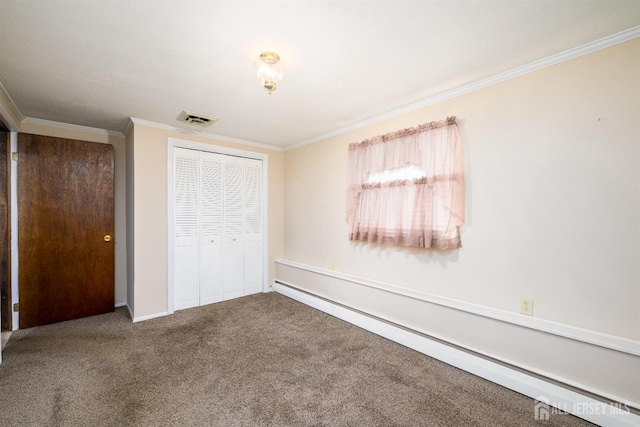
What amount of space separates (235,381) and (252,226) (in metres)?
2.41

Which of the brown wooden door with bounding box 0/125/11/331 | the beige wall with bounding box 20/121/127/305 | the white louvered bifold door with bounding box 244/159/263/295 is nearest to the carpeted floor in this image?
the brown wooden door with bounding box 0/125/11/331

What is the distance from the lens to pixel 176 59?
6.30ft

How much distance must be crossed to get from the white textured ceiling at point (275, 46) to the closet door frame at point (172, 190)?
75 cm

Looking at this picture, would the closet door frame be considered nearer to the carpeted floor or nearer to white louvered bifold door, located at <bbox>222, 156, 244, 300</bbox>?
white louvered bifold door, located at <bbox>222, 156, 244, 300</bbox>

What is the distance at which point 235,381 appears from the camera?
2.01m

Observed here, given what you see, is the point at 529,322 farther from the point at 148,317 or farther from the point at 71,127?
the point at 71,127

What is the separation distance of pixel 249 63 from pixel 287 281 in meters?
3.10

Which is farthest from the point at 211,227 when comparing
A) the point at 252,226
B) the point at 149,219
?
the point at 149,219

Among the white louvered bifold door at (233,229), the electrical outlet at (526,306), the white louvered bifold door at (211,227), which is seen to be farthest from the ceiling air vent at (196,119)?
the electrical outlet at (526,306)

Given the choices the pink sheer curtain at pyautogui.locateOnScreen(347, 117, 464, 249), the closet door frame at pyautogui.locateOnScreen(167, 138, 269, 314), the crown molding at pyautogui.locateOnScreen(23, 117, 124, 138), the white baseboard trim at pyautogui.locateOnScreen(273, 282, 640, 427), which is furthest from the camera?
the closet door frame at pyautogui.locateOnScreen(167, 138, 269, 314)

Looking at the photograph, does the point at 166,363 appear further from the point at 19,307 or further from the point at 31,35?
the point at 31,35

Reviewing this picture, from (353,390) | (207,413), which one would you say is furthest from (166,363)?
(353,390)

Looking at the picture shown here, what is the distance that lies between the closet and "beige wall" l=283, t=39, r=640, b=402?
238cm

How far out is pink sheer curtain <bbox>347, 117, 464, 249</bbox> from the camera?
232 cm
